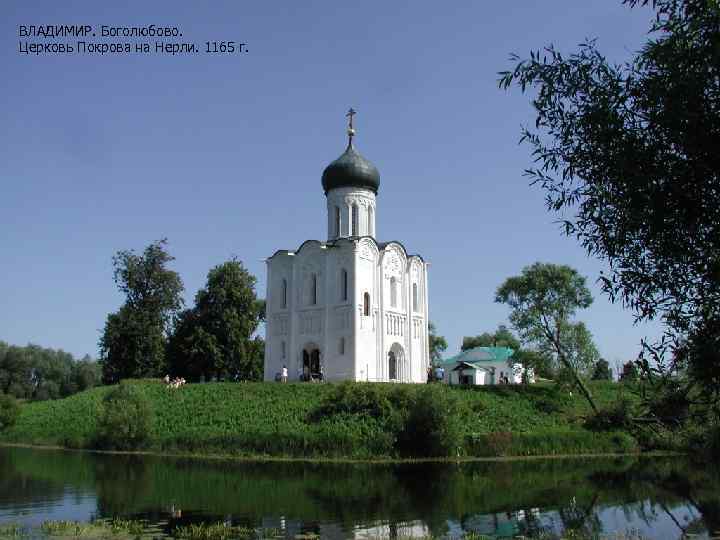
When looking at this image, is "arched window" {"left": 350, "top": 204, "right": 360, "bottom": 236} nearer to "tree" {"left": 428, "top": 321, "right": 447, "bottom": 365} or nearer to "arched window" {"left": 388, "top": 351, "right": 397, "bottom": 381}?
"arched window" {"left": 388, "top": 351, "right": 397, "bottom": 381}

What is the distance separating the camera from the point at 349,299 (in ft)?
120

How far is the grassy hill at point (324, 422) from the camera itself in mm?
26328

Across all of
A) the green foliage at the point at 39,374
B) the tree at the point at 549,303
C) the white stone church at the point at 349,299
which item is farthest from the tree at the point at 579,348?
the green foliage at the point at 39,374

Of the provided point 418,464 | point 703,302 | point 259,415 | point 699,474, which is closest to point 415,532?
point 703,302

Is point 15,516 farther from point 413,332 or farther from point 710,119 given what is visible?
point 413,332

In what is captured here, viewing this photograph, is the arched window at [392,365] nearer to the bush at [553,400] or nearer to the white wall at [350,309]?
the white wall at [350,309]

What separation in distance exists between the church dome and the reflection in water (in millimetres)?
18755

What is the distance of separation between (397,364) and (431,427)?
13.3 metres

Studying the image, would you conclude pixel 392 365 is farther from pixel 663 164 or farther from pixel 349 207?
pixel 663 164

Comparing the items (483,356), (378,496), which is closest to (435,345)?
(483,356)

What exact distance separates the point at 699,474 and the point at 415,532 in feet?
43.4

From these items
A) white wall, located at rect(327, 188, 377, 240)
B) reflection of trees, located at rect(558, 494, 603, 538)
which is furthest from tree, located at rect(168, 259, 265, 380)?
reflection of trees, located at rect(558, 494, 603, 538)

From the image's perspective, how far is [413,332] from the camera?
129 feet

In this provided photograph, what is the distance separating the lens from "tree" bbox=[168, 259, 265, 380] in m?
46.4
